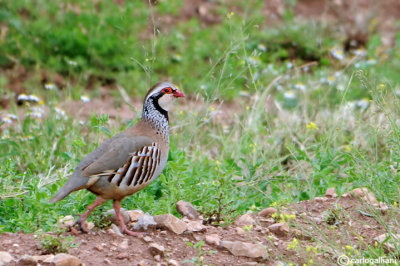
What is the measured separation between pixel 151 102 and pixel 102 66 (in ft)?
14.4

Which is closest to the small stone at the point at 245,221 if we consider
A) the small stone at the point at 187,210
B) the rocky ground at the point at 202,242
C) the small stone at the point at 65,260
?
the rocky ground at the point at 202,242

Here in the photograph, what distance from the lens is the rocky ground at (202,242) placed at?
418 centimetres

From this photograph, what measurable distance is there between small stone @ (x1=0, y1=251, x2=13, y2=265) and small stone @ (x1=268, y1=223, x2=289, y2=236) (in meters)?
1.78

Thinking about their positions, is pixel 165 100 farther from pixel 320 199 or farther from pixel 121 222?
pixel 320 199

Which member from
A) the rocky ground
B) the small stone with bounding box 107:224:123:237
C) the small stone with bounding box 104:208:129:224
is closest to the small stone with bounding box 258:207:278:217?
the rocky ground

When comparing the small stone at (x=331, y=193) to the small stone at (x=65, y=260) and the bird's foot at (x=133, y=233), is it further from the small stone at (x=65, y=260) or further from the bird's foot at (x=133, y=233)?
the small stone at (x=65, y=260)

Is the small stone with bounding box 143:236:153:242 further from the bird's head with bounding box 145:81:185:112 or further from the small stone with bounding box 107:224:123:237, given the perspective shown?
the bird's head with bounding box 145:81:185:112

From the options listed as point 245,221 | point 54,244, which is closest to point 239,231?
point 245,221

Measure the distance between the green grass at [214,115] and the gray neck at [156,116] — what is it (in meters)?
0.27

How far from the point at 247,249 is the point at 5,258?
1.44 m

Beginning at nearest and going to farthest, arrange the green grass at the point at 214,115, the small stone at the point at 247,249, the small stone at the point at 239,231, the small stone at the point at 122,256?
1. the small stone at the point at 122,256
2. the small stone at the point at 247,249
3. the small stone at the point at 239,231
4. the green grass at the point at 214,115

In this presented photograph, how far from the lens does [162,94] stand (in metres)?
5.43

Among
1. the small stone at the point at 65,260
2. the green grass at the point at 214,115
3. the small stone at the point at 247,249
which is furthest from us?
the green grass at the point at 214,115

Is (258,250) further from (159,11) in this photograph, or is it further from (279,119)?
(159,11)
